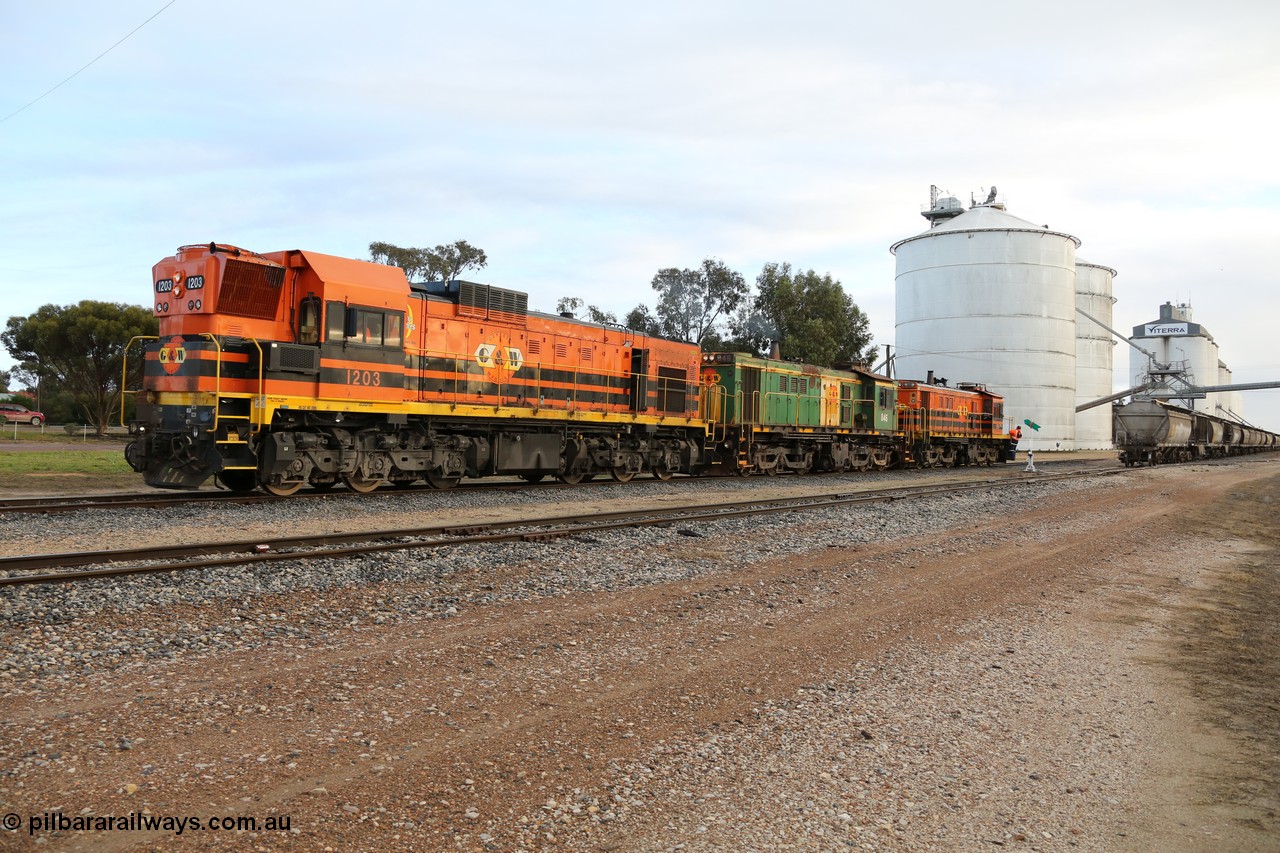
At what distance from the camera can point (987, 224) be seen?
63.2m

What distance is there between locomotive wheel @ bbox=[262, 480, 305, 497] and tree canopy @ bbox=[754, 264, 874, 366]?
45989mm

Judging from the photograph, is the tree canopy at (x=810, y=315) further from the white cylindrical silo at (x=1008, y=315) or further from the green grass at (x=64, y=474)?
the green grass at (x=64, y=474)

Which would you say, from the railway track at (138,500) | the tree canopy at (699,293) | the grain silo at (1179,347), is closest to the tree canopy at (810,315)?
the tree canopy at (699,293)

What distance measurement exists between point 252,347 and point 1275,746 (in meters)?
13.4

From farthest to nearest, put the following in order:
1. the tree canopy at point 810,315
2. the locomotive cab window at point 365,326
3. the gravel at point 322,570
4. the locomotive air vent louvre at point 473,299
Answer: the tree canopy at point 810,315 → the locomotive air vent louvre at point 473,299 → the locomotive cab window at point 365,326 → the gravel at point 322,570

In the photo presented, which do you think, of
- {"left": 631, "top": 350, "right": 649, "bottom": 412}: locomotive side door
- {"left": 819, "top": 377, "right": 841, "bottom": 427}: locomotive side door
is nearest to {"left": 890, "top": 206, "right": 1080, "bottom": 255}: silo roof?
{"left": 819, "top": 377, "right": 841, "bottom": 427}: locomotive side door

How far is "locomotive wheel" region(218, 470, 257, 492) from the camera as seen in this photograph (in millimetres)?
14680

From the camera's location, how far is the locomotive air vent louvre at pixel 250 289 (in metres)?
13.5

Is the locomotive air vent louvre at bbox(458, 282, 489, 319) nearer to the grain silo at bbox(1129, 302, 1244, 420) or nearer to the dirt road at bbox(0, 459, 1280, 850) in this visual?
the dirt road at bbox(0, 459, 1280, 850)

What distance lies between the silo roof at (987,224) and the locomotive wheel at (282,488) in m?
58.7

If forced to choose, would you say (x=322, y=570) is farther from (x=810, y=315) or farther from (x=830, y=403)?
(x=810, y=315)

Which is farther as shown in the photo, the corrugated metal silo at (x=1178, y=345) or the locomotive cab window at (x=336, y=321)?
the corrugated metal silo at (x=1178, y=345)

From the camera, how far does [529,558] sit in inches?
385

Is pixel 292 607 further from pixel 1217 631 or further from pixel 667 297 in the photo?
pixel 667 297
